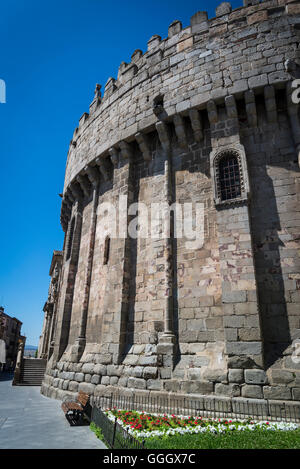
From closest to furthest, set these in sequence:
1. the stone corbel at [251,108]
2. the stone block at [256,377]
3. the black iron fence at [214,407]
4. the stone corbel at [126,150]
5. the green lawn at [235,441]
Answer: the green lawn at [235,441] → the black iron fence at [214,407] → the stone block at [256,377] → the stone corbel at [251,108] → the stone corbel at [126,150]

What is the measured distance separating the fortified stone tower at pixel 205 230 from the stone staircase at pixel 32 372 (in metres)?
6.52

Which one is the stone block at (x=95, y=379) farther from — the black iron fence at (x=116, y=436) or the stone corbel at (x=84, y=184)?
the stone corbel at (x=84, y=184)

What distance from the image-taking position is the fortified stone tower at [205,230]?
23.8 ft

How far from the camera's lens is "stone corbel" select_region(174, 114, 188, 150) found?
32.5 ft

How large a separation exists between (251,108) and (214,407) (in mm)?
8265

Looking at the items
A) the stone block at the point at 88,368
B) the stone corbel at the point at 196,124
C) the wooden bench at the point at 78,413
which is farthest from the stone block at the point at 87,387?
the stone corbel at the point at 196,124

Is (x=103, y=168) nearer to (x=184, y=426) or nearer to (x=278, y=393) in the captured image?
(x=184, y=426)

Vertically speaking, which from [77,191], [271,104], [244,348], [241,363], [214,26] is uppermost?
[214,26]

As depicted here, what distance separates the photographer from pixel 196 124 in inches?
381

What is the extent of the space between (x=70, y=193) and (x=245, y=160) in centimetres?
1010

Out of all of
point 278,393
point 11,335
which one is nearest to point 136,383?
point 278,393

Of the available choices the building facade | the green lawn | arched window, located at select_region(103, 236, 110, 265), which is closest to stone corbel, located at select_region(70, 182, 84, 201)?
arched window, located at select_region(103, 236, 110, 265)

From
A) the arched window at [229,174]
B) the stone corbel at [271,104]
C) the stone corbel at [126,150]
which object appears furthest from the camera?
the stone corbel at [126,150]

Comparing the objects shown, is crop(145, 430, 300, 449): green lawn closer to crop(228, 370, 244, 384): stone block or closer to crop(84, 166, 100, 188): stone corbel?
crop(228, 370, 244, 384): stone block
